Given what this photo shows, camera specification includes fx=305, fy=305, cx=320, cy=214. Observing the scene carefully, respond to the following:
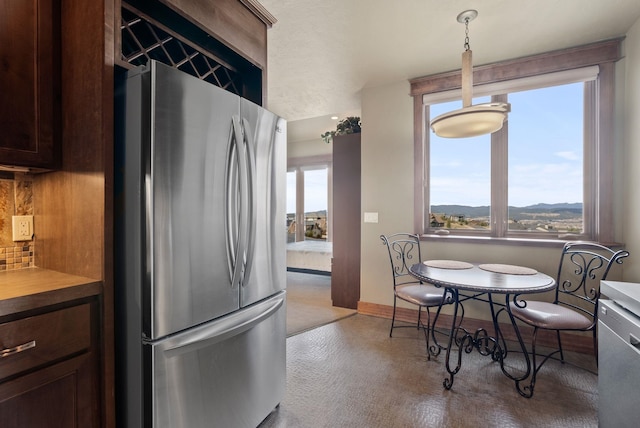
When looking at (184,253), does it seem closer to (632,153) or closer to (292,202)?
(632,153)

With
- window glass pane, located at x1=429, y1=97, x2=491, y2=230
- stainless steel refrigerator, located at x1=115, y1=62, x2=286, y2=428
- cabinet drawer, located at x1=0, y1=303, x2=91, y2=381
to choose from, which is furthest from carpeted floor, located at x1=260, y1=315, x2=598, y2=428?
window glass pane, located at x1=429, y1=97, x2=491, y2=230

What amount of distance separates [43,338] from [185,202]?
67 cm

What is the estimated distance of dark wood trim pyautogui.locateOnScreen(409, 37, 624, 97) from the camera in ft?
8.65

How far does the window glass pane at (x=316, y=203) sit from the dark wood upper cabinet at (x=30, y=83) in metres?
4.93

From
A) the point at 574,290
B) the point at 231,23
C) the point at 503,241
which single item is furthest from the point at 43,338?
the point at 574,290

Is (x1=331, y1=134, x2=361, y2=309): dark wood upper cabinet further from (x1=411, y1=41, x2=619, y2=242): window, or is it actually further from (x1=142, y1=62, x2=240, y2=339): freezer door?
(x1=142, y1=62, x2=240, y2=339): freezer door

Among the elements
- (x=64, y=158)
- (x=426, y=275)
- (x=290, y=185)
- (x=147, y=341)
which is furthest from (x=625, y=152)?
(x=290, y=185)

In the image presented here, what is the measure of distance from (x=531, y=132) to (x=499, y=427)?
263 centimetres

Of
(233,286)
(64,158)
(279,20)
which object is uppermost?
(279,20)

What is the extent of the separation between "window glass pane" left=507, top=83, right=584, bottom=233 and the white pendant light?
1183mm

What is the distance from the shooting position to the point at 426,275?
7.77ft

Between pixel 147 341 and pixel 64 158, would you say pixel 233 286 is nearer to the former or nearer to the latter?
pixel 147 341

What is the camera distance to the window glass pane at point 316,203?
618 cm

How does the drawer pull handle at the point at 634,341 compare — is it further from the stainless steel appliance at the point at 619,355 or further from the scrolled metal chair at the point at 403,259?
the scrolled metal chair at the point at 403,259
